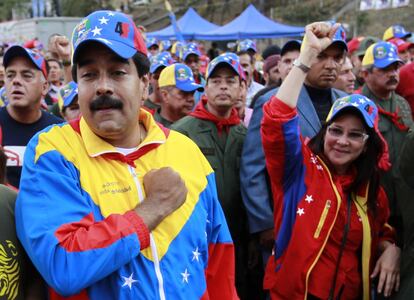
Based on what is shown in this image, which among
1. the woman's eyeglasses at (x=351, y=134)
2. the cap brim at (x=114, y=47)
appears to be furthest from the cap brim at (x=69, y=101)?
the cap brim at (x=114, y=47)

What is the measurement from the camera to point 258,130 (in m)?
3.74

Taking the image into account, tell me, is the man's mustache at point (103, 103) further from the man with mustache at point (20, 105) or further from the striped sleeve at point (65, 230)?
the man with mustache at point (20, 105)

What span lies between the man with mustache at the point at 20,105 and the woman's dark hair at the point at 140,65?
5.95ft

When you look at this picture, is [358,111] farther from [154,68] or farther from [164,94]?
[154,68]

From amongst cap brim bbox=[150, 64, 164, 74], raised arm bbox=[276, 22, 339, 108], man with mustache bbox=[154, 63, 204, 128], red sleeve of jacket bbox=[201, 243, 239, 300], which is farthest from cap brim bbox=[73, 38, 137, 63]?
cap brim bbox=[150, 64, 164, 74]

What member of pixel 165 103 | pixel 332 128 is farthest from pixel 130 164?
pixel 165 103

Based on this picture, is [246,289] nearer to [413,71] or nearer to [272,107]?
[272,107]

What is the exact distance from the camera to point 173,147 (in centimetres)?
203

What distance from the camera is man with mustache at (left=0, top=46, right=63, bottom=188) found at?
355 centimetres

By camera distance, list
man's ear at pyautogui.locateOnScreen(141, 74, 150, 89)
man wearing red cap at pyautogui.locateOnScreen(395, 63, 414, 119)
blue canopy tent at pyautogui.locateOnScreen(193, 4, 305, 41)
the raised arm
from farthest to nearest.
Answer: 1. blue canopy tent at pyautogui.locateOnScreen(193, 4, 305, 41)
2. man wearing red cap at pyautogui.locateOnScreen(395, 63, 414, 119)
3. the raised arm
4. man's ear at pyautogui.locateOnScreen(141, 74, 150, 89)

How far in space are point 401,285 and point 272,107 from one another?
1.16 meters

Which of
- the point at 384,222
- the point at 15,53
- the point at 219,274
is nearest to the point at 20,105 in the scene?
the point at 15,53

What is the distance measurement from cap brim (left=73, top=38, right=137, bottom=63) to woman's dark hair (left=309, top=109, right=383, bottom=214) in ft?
5.33

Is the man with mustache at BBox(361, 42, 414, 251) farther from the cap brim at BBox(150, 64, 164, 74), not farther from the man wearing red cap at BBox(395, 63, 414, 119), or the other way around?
the cap brim at BBox(150, 64, 164, 74)
